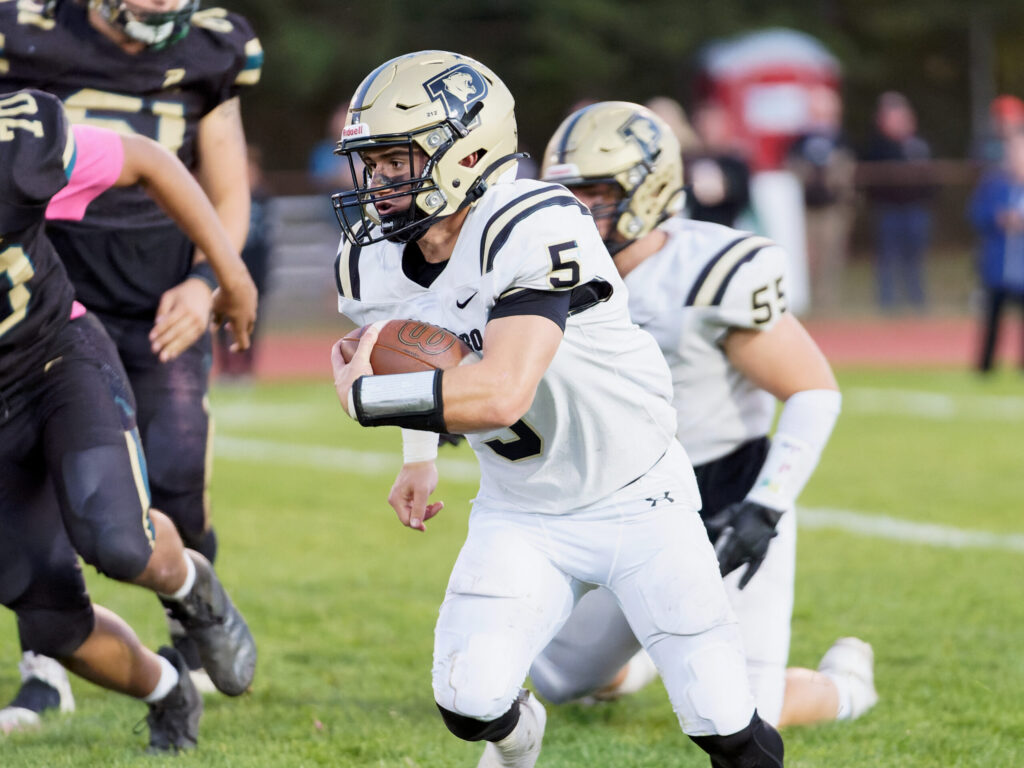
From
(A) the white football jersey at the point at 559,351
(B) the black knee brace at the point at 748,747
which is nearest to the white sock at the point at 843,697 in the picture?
(B) the black knee brace at the point at 748,747

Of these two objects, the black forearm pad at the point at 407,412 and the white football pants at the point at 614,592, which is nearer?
the black forearm pad at the point at 407,412

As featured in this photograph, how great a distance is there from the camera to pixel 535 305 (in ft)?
9.78

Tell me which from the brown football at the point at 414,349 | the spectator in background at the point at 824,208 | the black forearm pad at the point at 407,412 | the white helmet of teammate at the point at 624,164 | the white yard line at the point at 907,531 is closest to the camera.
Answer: the black forearm pad at the point at 407,412

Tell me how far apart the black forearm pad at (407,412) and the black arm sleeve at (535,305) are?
0.18 metres

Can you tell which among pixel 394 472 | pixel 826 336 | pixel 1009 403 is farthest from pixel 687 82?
pixel 394 472

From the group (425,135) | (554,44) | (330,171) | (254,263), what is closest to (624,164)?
(425,135)

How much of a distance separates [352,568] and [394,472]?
7.64 ft

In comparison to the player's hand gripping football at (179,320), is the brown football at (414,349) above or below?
above

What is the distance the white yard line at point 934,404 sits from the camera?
10062 mm

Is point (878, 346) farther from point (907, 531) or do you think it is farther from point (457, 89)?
point (457, 89)

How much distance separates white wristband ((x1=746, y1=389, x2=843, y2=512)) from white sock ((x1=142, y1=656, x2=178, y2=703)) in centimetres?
146

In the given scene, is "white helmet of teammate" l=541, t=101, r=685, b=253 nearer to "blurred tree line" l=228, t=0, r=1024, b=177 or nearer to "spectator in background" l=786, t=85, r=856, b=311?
"spectator in background" l=786, t=85, r=856, b=311

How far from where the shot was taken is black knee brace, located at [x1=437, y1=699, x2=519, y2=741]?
320 centimetres

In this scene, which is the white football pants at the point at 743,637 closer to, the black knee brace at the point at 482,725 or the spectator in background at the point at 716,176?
the black knee brace at the point at 482,725
